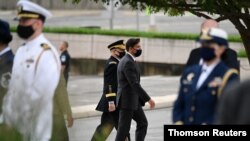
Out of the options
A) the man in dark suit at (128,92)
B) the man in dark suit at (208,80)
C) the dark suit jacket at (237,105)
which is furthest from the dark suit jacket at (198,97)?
the man in dark suit at (128,92)

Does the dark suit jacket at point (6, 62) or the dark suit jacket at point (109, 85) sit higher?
the dark suit jacket at point (6, 62)

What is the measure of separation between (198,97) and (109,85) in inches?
265

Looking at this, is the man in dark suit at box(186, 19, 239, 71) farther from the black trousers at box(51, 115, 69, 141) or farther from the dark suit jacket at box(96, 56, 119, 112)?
the dark suit jacket at box(96, 56, 119, 112)

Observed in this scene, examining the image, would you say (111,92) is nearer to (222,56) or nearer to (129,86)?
(129,86)

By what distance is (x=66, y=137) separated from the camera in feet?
26.1

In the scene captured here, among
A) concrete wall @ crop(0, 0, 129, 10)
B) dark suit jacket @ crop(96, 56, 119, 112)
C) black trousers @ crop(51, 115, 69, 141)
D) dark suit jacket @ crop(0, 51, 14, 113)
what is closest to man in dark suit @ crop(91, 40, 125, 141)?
dark suit jacket @ crop(96, 56, 119, 112)

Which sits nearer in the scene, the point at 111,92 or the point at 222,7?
the point at 222,7

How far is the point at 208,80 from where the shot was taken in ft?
23.6

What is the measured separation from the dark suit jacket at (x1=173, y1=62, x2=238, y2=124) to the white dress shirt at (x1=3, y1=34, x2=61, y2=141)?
1012 mm

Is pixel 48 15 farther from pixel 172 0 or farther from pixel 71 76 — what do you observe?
pixel 71 76

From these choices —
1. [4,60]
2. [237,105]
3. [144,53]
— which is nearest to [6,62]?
[4,60]

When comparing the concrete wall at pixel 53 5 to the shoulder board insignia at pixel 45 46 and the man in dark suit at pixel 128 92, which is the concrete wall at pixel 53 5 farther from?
the shoulder board insignia at pixel 45 46

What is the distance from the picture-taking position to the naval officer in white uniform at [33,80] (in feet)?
23.9

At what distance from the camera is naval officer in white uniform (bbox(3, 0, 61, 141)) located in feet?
23.9
